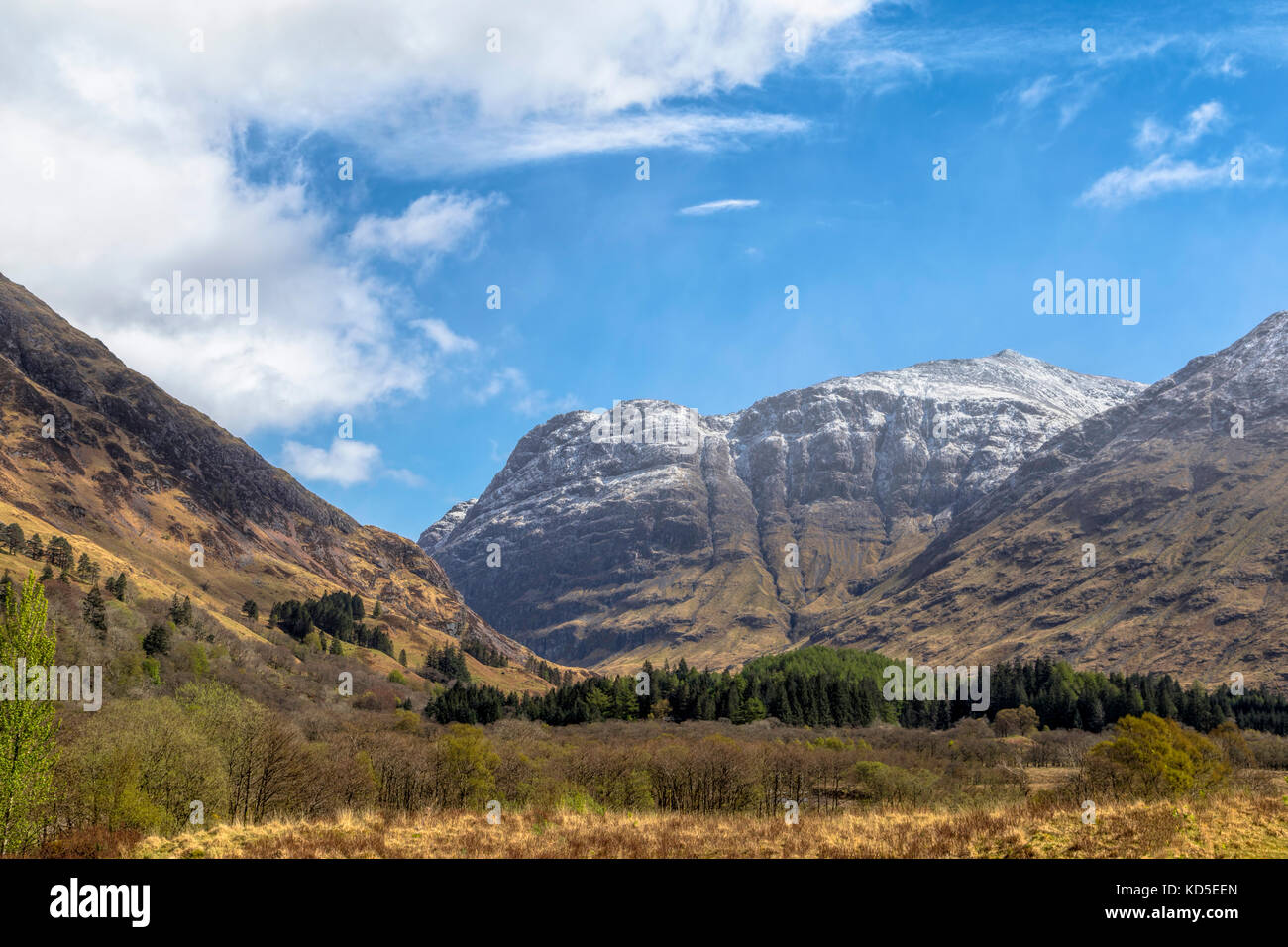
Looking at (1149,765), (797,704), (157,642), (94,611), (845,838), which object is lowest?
(797,704)

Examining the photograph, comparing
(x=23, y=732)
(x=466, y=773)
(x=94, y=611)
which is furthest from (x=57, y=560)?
(x=23, y=732)

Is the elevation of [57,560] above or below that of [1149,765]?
above

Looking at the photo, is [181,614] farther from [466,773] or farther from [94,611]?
[466,773]

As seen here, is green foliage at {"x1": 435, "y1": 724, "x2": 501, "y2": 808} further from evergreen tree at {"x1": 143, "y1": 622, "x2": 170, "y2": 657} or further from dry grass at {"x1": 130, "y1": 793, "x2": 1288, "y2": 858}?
evergreen tree at {"x1": 143, "y1": 622, "x2": 170, "y2": 657}

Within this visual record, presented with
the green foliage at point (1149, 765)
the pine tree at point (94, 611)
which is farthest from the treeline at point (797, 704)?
the green foliage at point (1149, 765)

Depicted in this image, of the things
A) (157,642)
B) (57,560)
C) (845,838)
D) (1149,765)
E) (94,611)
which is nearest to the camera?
(845,838)

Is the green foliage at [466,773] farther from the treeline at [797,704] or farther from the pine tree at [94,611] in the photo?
the pine tree at [94,611]
